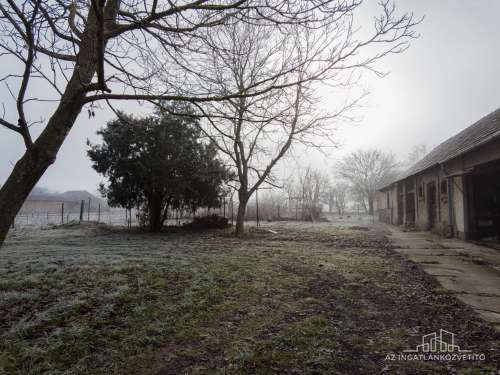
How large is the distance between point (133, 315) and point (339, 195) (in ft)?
194

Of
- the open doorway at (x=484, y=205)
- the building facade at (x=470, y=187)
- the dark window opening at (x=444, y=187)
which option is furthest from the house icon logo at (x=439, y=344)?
the dark window opening at (x=444, y=187)

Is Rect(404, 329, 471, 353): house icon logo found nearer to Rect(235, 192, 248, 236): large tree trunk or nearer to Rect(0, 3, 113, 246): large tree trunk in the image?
Rect(0, 3, 113, 246): large tree trunk

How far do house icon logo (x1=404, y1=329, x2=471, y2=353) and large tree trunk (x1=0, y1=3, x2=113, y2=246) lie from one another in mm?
3465

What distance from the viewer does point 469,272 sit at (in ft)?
18.1

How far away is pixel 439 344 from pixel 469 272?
12.0 ft

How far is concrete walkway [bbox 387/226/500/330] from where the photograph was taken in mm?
3710

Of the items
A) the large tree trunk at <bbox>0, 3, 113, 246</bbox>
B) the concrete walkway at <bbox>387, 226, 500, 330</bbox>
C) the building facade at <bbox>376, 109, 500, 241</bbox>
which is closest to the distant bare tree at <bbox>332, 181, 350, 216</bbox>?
the building facade at <bbox>376, 109, 500, 241</bbox>

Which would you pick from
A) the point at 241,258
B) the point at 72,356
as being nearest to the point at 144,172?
the point at 241,258

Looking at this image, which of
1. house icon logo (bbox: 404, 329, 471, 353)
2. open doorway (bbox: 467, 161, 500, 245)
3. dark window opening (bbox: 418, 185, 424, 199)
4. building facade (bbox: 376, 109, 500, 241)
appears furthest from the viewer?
dark window opening (bbox: 418, 185, 424, 199)

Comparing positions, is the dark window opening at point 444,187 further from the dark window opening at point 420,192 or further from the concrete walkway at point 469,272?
the concrete walkway at point 469,272

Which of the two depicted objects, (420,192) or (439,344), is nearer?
(439,344)

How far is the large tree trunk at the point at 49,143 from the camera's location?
2.10m

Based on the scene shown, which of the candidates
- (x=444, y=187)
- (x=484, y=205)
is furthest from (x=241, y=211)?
(x=484, y=205)

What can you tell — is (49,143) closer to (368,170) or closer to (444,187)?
(444,187)
